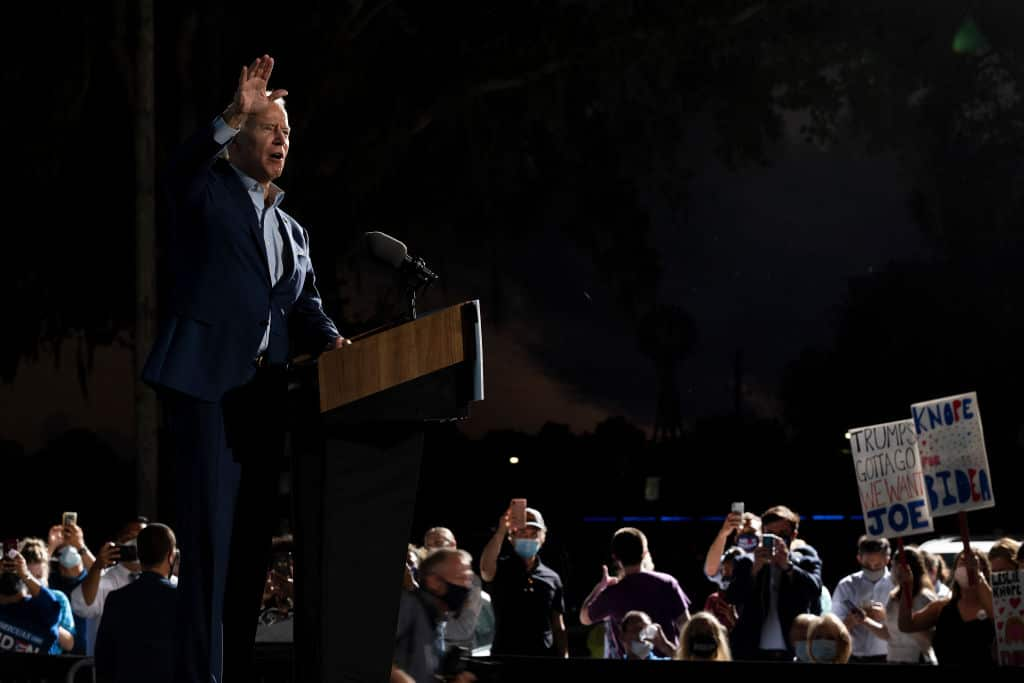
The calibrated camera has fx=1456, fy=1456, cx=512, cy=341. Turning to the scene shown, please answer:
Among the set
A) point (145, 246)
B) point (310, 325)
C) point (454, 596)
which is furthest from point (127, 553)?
point (310, 325)

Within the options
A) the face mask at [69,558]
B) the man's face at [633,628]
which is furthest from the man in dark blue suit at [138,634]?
the face mask at [69,558]

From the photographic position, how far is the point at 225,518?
279 cm

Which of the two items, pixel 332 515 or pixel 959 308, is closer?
pixel 332 515

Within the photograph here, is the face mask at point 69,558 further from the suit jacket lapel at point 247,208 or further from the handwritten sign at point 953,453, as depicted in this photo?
the suit jacket lapel at point 247,208

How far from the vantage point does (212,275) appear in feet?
9.62

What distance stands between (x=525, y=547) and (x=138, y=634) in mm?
3447

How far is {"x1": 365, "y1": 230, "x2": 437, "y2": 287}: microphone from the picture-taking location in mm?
2826

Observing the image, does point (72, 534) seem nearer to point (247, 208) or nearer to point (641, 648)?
point (641, 648)

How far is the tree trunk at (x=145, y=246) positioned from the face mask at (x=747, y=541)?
19.5 feet

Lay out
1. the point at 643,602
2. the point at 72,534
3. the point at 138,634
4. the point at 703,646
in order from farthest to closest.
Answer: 1. the point at 72,534
2. the point at 643,602
3. the point at 703,646
4. the point at 138,634

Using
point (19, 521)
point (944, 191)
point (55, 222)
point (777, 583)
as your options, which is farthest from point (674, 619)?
point (944, 191)

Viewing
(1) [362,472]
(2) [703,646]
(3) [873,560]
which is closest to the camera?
(1) [362,472]

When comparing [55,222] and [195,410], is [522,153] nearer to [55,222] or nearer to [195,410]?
[55,222]

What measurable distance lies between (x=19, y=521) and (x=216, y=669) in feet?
55.0
